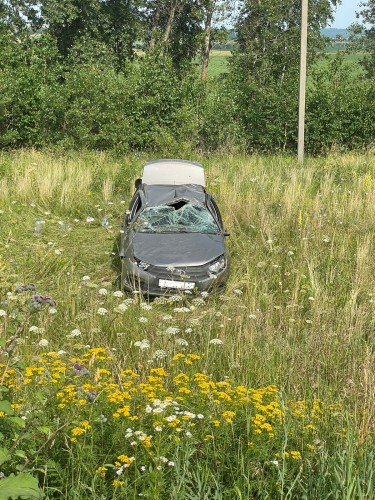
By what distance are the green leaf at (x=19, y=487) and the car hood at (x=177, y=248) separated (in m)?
5.04

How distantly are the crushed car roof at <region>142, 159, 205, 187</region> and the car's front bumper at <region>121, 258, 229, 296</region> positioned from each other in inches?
161

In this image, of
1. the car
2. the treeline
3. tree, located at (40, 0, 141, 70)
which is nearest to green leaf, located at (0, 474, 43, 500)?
the car

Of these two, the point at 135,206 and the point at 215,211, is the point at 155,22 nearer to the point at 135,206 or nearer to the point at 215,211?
the point at 135,206

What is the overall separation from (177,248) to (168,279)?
62 centimetres

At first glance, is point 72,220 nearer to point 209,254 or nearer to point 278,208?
point 278,208

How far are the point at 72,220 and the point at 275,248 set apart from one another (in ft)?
14.8

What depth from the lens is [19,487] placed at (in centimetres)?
259

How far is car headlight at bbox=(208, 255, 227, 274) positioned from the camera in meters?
7.72

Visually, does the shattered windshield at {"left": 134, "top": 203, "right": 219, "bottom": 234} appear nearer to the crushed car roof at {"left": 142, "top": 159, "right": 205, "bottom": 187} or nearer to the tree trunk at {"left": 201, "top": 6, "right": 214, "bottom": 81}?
the crushed car roof at {"left": 142, "top": 159, "right": 205, "bottom": 187}

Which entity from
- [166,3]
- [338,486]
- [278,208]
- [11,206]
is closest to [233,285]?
[278,208]

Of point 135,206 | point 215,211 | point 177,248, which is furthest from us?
point 135,206

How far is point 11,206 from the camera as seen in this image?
11.8 m

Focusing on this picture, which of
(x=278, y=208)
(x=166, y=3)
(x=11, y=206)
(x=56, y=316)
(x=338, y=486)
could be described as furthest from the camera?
(x=166, y=3)

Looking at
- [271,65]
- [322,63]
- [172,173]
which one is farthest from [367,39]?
[172,173]
